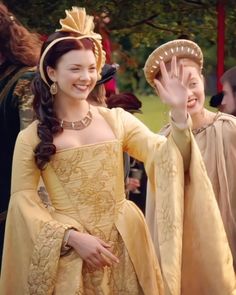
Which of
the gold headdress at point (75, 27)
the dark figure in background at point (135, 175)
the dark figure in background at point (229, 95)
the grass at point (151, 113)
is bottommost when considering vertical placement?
the grass at point (151, 113)

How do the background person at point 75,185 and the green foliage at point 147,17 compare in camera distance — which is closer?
the background person at point 75,185

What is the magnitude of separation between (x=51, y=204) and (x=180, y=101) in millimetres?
612

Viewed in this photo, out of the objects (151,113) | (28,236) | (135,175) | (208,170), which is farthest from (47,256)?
(151,113)

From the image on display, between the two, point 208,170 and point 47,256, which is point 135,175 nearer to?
point 208,170

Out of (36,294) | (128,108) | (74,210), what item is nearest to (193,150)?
(74,210)

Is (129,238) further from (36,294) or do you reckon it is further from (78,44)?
(78,44)

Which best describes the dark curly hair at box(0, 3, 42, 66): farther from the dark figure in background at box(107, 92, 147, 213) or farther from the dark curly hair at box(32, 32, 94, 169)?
the dark figure in background at box(107, 92, 147, 213)

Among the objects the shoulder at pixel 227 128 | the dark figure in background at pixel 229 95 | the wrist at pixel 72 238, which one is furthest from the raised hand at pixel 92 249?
the dark figure in background at pixel 229 95

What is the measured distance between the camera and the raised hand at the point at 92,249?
411cm

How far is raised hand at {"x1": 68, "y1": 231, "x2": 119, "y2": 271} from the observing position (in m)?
4.11

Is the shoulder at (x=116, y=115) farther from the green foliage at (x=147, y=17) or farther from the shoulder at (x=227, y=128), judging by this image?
the green foliage at (x=147, y=17)

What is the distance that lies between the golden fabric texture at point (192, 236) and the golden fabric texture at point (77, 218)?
114 mm

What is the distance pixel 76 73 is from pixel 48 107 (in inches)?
6.5

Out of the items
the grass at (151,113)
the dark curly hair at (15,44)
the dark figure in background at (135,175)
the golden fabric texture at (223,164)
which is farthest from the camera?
the grass at (151,113)
